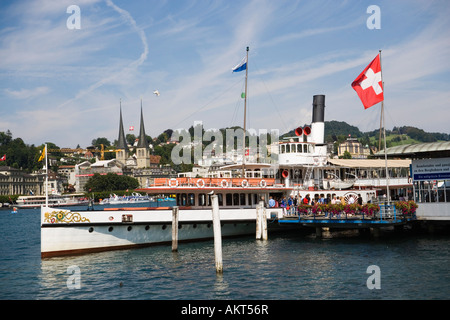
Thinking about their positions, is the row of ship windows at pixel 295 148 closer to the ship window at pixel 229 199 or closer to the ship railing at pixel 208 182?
the ship railing at pixel 208 182

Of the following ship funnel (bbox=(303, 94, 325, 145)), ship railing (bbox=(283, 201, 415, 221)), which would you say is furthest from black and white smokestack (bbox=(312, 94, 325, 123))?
ship railing (bbox=(283, 201, 415, 221))

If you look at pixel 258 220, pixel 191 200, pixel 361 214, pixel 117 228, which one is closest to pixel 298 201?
pixel 258 220

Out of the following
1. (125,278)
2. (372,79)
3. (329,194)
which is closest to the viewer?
(125,278)

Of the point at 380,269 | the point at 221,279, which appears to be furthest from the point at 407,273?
the point at 221,279

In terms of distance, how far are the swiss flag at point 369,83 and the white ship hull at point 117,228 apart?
1125 centimetres

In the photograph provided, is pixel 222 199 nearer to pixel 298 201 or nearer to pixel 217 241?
pixel 298 201

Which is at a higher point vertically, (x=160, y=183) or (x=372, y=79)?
(x=372, y=79)

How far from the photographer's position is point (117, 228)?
98.6ft

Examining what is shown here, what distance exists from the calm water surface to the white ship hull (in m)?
0.82

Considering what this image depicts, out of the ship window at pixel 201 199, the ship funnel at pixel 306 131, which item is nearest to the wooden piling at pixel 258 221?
the ship window at pixel 201 199

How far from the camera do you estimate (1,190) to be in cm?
19375

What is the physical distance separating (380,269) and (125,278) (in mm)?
11969

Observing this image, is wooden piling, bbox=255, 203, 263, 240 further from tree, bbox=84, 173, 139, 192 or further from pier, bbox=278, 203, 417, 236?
tree, bbox=84, 173, 139, 192
